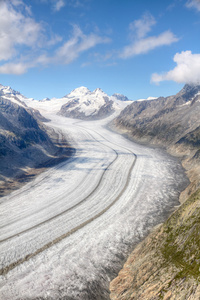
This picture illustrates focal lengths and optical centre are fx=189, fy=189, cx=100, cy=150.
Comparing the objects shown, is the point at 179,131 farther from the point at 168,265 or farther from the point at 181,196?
the point at 168,265

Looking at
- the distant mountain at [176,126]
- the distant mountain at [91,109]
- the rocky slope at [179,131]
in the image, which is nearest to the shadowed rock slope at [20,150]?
the rocky slope at [179,131]

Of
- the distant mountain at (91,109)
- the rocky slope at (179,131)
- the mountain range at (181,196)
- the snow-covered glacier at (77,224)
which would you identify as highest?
the distant mountain at (91,109)

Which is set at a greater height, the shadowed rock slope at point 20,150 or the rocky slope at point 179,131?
the rocky slope at point 179,131

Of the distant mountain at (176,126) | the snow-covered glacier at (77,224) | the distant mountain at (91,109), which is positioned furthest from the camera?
the distant mountain at (91,109)

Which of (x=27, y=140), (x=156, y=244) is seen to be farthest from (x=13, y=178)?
(x=156, y=244)

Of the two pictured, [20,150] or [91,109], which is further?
[91,109]

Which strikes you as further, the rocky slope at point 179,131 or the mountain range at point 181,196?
the rocky slope at point 179,131

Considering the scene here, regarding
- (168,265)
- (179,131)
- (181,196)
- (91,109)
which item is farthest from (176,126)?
(91,109)

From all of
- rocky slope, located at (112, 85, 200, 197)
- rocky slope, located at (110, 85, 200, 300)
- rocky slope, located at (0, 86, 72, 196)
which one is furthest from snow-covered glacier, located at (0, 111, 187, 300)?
rocky slope, located at (112, 85, 200, 197)

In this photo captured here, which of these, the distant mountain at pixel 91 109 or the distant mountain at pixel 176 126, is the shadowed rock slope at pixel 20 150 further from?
the distant mountain at pixel 91 109
